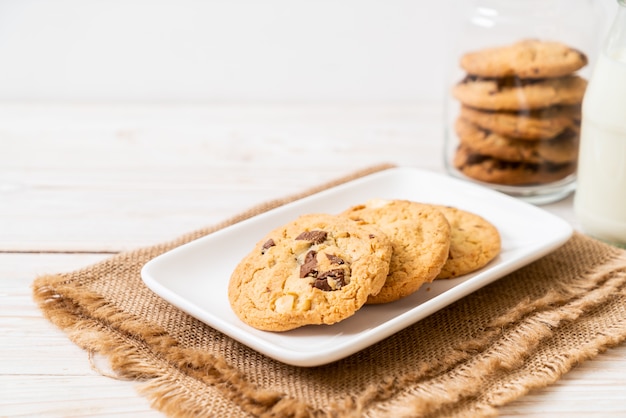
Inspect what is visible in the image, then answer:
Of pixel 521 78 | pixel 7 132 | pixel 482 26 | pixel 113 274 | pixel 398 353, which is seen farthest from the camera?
pixel 7 132

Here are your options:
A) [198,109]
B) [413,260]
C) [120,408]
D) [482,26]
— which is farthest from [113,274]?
[198,109]

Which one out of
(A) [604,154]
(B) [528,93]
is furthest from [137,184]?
(A) [604,154]

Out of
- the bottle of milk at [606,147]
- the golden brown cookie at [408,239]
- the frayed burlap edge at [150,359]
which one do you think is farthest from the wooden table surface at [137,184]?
the golden brown cookie at [408,239]

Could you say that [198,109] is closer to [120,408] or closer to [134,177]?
[134,177]

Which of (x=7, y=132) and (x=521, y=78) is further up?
(x=521, y=78)

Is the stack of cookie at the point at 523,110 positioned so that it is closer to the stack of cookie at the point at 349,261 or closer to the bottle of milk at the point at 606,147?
the bottle of milk at the point at 606,147

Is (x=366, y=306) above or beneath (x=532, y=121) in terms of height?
beneath

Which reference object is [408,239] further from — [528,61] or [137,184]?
[137,184]
